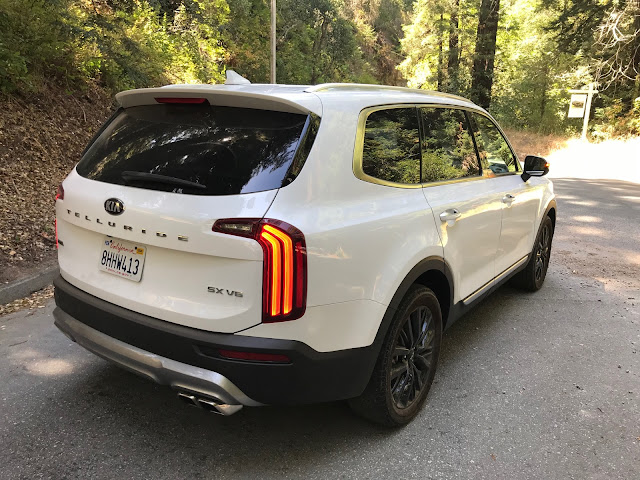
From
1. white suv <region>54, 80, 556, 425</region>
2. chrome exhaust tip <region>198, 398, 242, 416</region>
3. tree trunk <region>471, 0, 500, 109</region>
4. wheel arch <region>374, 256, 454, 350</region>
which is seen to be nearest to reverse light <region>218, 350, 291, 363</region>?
white suv <region>54, 80, 556, 425</region>

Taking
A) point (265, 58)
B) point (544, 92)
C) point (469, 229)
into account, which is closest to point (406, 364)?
point (469, 229)

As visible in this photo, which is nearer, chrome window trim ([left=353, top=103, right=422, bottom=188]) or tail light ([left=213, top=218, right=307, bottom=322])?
tail light ([left=213, top=218, right=307, bottom=322])

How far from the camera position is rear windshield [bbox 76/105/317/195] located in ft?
7.27

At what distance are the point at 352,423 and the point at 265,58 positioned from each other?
2539 centimetres

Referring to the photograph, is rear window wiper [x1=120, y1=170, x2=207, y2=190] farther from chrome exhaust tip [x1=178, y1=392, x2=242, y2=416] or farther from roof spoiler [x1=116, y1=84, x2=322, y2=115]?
chrome exhaust tip [x1=178, y1=392, x2=242, y2=416]

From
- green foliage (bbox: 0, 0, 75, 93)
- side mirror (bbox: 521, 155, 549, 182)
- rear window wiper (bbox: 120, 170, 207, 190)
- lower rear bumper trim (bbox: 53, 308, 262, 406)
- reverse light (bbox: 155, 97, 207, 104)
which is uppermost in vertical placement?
green foliage (bbox: 0, 0, 75, 93)

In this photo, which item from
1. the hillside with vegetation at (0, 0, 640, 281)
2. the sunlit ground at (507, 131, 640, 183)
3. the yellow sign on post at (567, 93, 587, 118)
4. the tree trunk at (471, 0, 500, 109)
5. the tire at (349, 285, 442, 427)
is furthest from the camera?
the yellow sign on post at (567, 93, 587, 118)

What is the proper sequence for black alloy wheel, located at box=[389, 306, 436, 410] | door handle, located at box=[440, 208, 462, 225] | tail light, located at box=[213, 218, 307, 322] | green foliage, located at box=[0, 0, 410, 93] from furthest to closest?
green foliage, located at box=[0, 0, 410, 93] → door handle, located at box=[440, 208, 462, 225] → black alloy wheel, located at box=[389, 306, 436, 410] → tail light, located at box=[213, 218, 307, 322]

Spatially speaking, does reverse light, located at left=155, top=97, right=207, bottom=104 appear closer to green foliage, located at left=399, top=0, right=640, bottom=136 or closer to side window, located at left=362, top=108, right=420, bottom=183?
side window, located at left=362, top=108, right=420, bottom=183

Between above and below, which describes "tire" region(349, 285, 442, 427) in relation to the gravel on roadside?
above

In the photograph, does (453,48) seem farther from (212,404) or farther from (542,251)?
→ (212,404)

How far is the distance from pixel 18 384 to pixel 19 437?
61 cm

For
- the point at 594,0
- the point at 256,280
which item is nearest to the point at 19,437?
the point at 256,280

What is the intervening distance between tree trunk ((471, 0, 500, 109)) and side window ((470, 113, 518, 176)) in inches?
749
